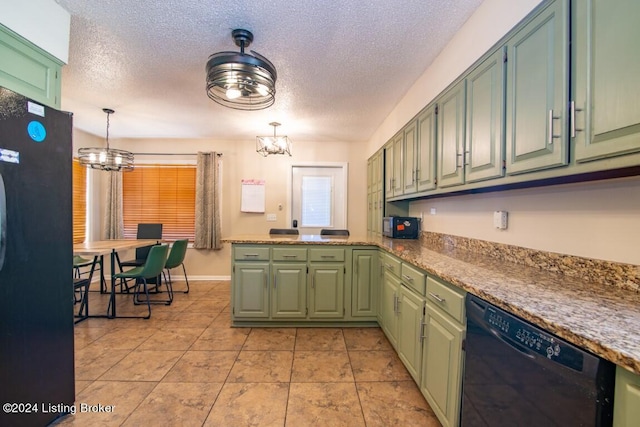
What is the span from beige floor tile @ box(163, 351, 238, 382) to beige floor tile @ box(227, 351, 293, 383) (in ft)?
0.23

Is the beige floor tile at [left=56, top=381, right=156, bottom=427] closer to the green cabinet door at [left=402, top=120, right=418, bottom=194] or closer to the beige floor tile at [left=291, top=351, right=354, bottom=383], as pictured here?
the beige floor tile at [left=291, top=351, right=354, bottom=383]

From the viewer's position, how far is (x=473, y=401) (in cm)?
117

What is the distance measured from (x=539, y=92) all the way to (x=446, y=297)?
1.02 metres

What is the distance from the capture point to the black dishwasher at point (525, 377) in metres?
0.68

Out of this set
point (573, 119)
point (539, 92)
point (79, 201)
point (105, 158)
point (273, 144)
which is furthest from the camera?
point (79, 201)

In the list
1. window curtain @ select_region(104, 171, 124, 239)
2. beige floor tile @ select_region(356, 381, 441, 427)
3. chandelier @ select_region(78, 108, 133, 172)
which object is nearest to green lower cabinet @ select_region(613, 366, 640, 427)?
beige floor tile @ select_region(356, 381, 441, 427)

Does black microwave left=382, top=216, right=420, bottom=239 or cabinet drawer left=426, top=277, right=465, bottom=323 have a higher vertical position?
black microwave left=382, top=216, right=420, bottom=239

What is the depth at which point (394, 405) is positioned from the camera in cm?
169

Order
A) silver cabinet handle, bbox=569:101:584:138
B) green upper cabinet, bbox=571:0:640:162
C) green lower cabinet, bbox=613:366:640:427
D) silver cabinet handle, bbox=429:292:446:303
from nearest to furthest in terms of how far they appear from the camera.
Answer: green lower cabinet, bbox=613:366:640:427 → green upper cabinet, bbox=571:0:640:162 → silver cabinet handle, bbox=569:101:584:138 → silver cabinet handle, bbox=429:292:446:303

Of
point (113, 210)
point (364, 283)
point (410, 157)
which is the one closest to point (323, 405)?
point (364, 283)

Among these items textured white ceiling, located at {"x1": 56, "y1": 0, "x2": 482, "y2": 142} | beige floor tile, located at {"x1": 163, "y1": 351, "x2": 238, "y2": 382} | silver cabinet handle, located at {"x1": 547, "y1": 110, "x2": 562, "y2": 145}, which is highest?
textured white ceiling, located at {"x1": 56, "y1": 0, "x2": 482, "y2": 142}

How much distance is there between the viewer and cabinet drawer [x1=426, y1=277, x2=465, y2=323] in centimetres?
127

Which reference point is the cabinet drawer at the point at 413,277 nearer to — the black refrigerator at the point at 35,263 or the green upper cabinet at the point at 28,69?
the black refrigerator at the point at 35,263

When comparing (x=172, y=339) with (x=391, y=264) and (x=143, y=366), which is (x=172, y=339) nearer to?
(x=143, y=366)
